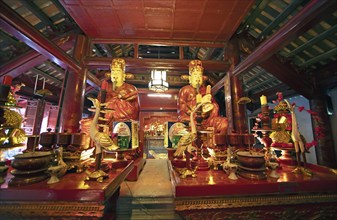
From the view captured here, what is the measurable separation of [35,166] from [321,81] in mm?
7025

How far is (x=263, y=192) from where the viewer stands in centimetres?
154

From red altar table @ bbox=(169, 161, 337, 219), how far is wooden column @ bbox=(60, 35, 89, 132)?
340 cm

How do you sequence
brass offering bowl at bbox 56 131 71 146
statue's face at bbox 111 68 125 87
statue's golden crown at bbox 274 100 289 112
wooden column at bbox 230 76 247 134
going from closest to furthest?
brass offering bowl at bbox 56 131 71 146
statue's golden crown at bbox 274 100 289 112
statue's face at bbox 111 68 125 87
wooden column at bbox 230 76 247 134

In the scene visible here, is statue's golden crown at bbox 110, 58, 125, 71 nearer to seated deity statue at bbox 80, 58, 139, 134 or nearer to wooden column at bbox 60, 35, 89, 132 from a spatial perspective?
seated deity statue at bbox 80, 58, 139, 134

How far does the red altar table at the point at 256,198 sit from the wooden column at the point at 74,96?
11.2 feet

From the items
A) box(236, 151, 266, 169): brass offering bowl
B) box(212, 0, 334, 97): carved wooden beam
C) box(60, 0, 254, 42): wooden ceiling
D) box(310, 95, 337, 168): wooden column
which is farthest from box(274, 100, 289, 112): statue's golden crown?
box(310, 95, 337, 168): wooden column

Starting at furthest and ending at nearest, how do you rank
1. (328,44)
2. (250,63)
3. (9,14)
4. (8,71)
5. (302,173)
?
1. (328,44)
2. (8,71)
3. (250,63)
4. (9,14)
5. (302,173)

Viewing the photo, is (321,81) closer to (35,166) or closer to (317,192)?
(317,192)


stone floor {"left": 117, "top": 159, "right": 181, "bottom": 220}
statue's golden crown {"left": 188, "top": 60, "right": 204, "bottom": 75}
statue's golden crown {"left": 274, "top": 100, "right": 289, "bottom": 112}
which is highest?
statue's golden crown {"left": 188, "top": 60, "right": 204, "bottom": 75}

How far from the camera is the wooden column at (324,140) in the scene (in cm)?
416

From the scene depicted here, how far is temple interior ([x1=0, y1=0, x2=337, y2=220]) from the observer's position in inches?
59.6

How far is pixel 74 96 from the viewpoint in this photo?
377 centimetres

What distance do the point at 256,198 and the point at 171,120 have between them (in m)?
2.38

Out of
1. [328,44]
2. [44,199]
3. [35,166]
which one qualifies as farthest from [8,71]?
[328,44]
